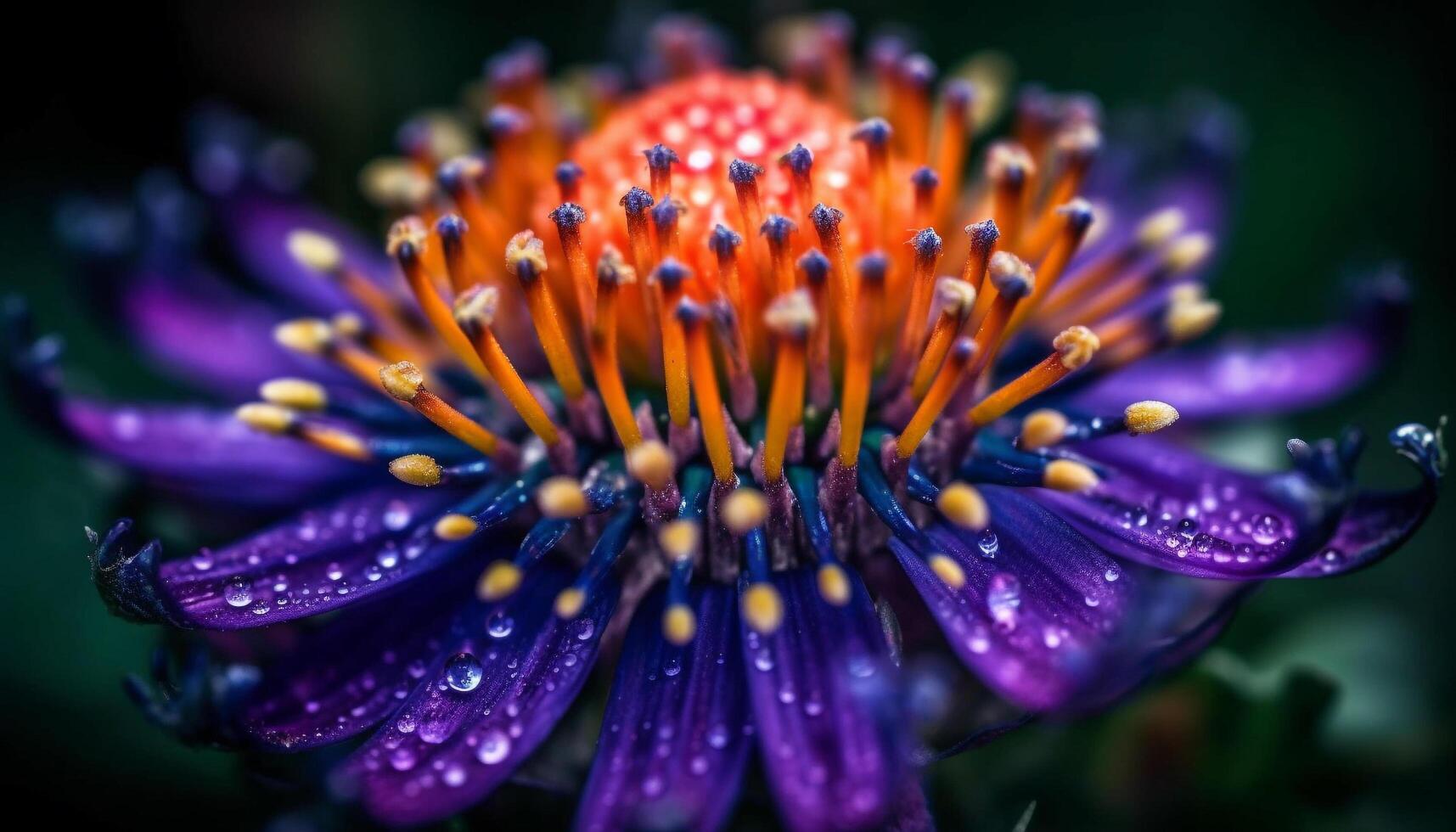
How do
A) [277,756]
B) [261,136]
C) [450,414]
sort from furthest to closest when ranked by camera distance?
[261,136] → [450,414] → [277,756]

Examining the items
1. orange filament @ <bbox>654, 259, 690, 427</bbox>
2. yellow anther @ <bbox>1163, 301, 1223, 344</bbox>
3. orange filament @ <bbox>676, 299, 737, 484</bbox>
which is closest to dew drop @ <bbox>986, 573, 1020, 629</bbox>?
orange filament @ <bbox>676, 299, 737, 484</bbox>

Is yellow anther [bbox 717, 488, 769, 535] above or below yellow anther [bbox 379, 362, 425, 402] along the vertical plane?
below

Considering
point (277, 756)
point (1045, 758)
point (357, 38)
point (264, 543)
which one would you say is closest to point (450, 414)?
point (264, 543)

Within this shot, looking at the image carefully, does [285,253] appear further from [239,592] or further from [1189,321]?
[1189,321]

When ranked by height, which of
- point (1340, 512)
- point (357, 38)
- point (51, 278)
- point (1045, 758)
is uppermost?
point (357, 38)

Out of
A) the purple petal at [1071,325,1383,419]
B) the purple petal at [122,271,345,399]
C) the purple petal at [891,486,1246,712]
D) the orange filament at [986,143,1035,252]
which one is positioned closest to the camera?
the purple petal at [891,486,1246,712]

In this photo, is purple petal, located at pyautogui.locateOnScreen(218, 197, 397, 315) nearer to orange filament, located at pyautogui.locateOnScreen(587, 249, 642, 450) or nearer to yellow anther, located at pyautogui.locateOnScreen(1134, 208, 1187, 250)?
orange filament, located at pyautogui.locateOnScreen(587, 249, 642, 450)

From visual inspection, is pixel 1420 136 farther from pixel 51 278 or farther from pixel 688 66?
pixel 51 278
